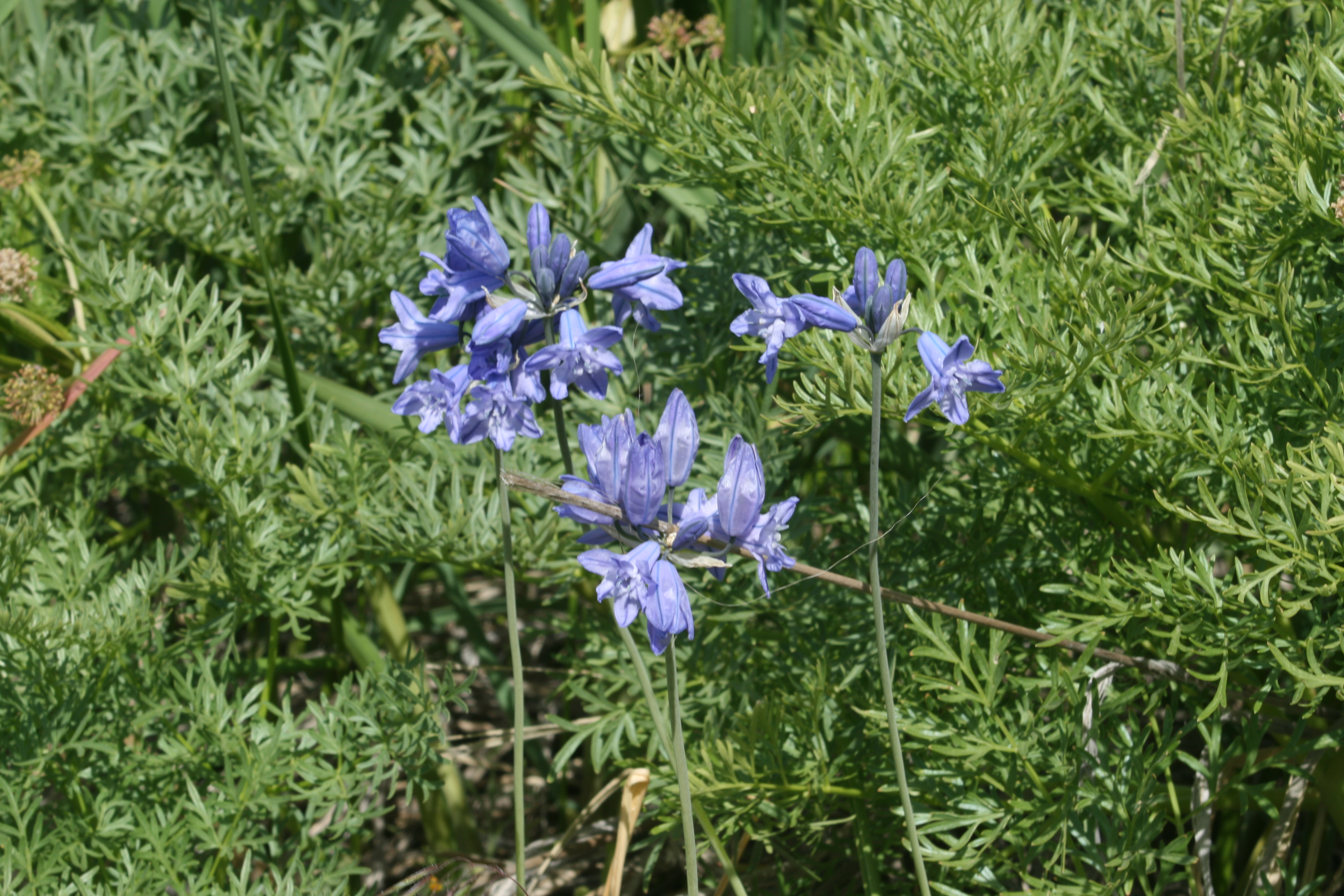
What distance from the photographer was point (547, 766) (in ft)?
6.23

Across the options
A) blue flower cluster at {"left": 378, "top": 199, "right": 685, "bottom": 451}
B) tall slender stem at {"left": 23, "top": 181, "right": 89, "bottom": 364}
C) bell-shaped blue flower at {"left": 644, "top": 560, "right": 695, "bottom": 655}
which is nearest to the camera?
bell-shaped blue flower at {"left": 644, "top": 560, "right": 695, "bottom": 655}

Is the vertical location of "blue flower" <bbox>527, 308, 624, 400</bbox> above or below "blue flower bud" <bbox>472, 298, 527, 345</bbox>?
below

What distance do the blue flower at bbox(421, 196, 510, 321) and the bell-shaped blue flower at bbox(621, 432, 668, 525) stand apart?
8.2 inches

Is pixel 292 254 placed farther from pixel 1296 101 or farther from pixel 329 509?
pixel 1296 101

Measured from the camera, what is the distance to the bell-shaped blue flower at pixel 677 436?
35.4 inches

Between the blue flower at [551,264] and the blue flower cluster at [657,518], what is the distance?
5.1 inches

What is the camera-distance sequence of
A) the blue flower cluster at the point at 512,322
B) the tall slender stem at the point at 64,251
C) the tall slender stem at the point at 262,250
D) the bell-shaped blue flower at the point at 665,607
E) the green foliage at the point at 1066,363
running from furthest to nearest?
1. the tall slender stem at the point at 64,251
2. the tall slender stem at the point at 262,250
3. the green foliage at the point at 1066,363
4. the blue flower cluster at the point at 512,322
5. the bell-shaped blue flower at the point at 665,607

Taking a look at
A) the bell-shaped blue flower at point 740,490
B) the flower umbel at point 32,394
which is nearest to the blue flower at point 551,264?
the bell-shaped blue flower at point 740,490

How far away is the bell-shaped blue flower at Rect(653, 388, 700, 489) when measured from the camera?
2.95 feet

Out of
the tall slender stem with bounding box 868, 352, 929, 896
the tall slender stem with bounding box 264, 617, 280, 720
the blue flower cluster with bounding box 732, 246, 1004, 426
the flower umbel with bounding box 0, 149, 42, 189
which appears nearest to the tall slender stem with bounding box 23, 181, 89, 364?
the flower umbel with bounding box 0, 149, 42, 189

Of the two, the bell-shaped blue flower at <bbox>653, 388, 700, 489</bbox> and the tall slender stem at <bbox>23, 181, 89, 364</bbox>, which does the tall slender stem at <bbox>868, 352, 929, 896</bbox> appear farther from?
the tall slender stem at <bbox>23, 181, 89, 364</bbox>

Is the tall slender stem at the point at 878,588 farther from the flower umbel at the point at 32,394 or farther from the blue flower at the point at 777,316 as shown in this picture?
the flower umbel at the point at 32,394

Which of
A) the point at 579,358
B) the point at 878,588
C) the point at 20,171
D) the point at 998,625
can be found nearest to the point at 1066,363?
the point at 998,625

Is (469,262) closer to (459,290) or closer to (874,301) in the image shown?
(459,290)
